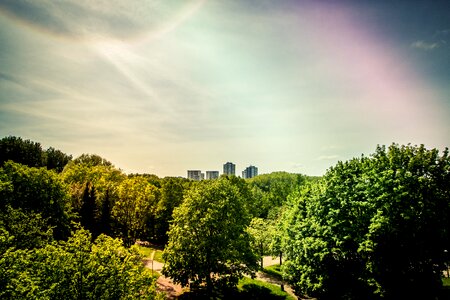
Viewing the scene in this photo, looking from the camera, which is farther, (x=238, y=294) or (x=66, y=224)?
(x=66, y=224)

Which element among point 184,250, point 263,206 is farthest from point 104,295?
point 263,206

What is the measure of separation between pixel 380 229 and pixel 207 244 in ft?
57.3

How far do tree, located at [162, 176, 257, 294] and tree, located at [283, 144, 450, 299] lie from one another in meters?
7.19

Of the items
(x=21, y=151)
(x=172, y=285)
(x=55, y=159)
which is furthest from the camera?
(x=55, y=159)

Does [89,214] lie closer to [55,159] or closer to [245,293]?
[245,293]

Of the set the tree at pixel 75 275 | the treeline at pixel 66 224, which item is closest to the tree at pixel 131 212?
the treeline at pixel 66 224

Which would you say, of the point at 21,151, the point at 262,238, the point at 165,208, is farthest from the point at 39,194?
the point at 21,151

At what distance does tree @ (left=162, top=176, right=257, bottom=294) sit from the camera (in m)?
29.6

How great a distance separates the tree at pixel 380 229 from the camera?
888 inches

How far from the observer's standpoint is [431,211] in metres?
22.1

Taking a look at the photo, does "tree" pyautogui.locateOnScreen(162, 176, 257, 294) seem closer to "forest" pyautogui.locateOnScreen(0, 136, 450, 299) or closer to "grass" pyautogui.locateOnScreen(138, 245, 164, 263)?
"forest" pyautogui.locateOnScreen(0, 136, 450, 299)

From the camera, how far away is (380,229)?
74.2 ft

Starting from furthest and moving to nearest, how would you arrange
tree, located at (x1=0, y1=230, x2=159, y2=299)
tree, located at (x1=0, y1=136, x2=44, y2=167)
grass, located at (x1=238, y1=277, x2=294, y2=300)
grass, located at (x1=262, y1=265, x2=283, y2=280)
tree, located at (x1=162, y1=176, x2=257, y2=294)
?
tree, located at (x1=0, y1=136, x2=44, y2=167)
grass, located at (x1=262, y1=265, x2=283, y2=280)
grass, located at (x1=238, y1=277, x2=294, y2=300)
tree, located at (x1=162, y1=176, x2=257, y2=294)
tree, located at (x1=0, y1=230, x2=159, y2=299)

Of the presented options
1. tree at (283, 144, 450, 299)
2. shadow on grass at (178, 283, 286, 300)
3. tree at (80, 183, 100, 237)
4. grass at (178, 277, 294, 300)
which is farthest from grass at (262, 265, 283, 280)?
tree at (80, 183, 100, 237)
